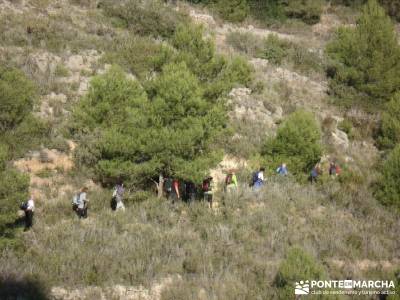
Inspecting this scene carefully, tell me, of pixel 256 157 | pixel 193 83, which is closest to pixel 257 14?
pixel 256 157

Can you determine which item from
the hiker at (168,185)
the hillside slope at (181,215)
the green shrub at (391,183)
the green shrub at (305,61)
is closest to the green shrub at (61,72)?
the hillside slope at (181,215)

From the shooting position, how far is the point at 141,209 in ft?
56.0

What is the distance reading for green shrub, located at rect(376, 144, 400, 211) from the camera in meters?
19.7

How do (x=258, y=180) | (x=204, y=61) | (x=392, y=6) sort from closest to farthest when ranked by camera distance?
(x=258, y=180), (x=204, y=61), (x=392, y=6)

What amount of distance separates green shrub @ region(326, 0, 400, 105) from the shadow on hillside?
23.4m

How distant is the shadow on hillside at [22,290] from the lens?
11.4 metres

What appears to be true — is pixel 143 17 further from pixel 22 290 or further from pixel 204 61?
pixel 22 290

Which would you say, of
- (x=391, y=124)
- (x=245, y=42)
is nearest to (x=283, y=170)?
(x=391, y=124)

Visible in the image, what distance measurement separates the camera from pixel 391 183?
1988 centimetres

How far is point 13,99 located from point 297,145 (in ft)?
37.3

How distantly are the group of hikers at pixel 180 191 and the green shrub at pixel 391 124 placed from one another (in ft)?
19.8

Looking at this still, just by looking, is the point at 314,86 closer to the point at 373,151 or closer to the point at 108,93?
the point at 373,151

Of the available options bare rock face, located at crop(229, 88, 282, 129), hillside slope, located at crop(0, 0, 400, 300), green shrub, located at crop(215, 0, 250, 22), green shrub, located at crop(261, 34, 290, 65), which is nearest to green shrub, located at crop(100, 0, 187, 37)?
hillside slope, located at crop(0, 0, 400, 300)

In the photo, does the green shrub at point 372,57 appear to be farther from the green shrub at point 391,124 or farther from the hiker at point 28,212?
the hiker at point 28,212
